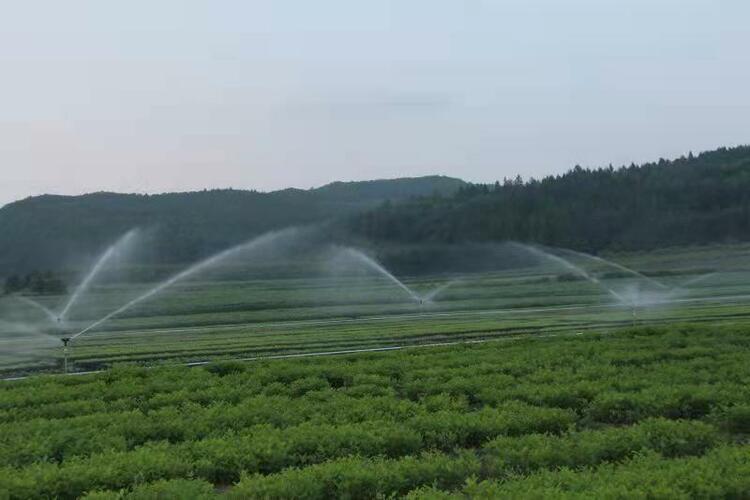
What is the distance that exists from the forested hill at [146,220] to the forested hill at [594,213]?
1443cm

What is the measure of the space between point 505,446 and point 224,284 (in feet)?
176

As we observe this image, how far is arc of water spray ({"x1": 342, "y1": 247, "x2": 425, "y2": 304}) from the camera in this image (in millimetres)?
52737

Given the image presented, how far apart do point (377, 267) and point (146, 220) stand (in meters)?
41.5

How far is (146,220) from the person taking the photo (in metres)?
91.6

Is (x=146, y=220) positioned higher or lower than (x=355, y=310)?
higher

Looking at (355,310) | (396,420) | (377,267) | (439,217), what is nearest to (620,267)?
(439,217)

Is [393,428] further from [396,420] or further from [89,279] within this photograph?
[89,279]

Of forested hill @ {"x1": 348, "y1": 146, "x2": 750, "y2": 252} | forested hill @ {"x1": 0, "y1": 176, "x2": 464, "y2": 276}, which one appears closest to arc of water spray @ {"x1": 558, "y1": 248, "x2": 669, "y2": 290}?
forested hill @ {"x1": 348, "y1": 146, "x2": 750, "y2": 252}

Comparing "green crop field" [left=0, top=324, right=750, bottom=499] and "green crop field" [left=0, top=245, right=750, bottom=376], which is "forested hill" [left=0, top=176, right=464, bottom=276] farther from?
"green crop field" [left=0, top=324, right=750, bottom=499]

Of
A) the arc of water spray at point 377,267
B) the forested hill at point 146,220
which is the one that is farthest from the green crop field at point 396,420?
the forested hill at point 146,220

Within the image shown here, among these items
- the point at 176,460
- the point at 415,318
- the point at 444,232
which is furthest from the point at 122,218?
the point at 176,460

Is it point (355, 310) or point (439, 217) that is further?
point (439, 217)

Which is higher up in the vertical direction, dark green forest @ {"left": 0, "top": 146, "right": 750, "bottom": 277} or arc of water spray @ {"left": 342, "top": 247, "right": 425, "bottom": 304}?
dark green forest @ {"left": 0, "top": 146, "right": 750, "bottom": 277}

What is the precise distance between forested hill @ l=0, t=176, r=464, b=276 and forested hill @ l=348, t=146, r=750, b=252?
1443cm
